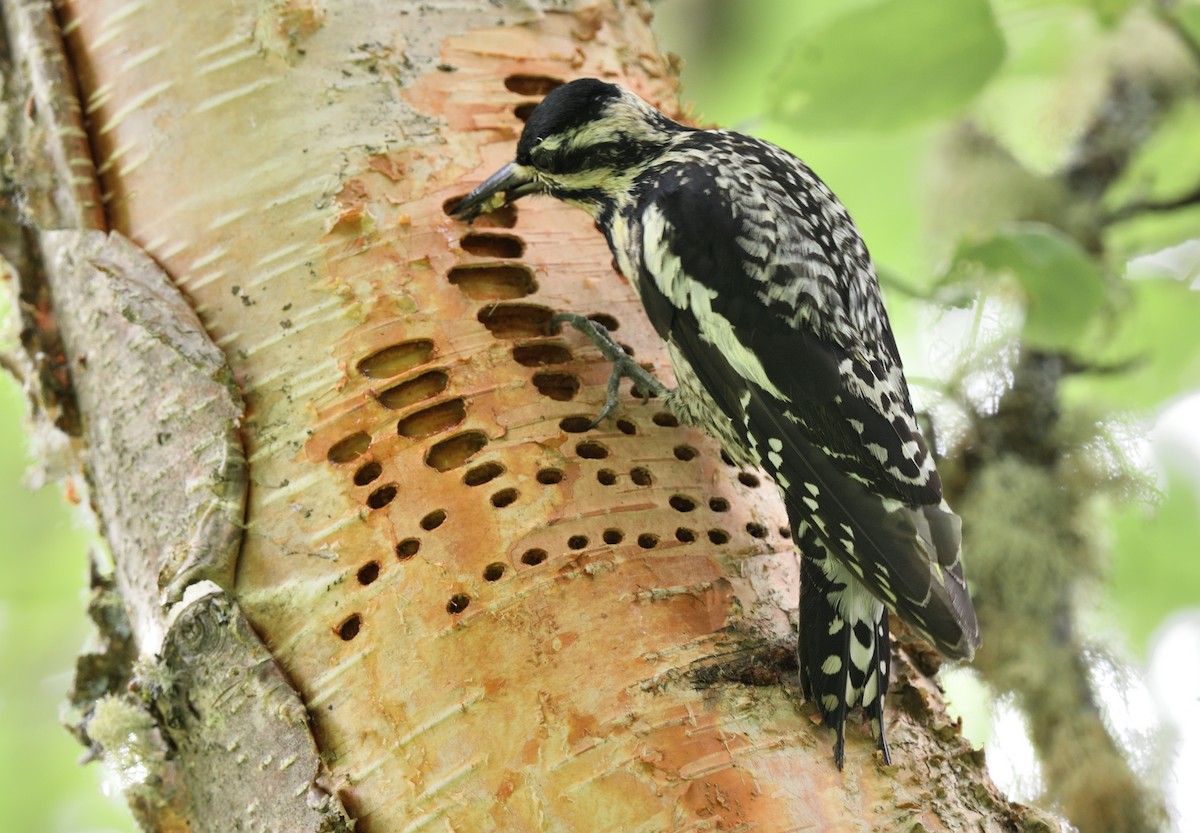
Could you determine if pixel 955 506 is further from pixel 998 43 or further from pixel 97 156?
pixel 97 156

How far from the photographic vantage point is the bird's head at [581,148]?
2152 mm

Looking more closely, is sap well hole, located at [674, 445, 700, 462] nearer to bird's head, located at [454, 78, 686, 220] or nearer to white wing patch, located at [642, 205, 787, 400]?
white wing patch, located at [642, 205, 787, 400]

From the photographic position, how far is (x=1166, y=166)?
401cm

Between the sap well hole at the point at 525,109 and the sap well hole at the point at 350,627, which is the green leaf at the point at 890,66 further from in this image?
the sap well hole at the point at 350,627

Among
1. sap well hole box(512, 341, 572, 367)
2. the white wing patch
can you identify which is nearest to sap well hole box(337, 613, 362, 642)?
sap well hole box(512, 341, 572, 367)

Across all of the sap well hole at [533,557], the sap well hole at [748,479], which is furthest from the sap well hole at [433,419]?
the sap well hole at [748,479]

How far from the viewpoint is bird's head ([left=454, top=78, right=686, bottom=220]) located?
7.06 feet

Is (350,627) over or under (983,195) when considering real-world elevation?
over

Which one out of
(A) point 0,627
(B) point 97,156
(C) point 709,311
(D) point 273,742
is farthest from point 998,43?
(A) point 0,627

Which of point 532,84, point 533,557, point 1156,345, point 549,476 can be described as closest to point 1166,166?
point 1156,345

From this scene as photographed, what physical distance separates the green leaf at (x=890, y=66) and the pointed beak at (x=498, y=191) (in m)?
0.80

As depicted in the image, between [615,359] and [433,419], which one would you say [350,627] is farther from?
[615,359]

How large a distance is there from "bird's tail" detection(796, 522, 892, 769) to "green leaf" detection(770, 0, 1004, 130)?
116cm

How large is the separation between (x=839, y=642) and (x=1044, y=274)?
1.15m
